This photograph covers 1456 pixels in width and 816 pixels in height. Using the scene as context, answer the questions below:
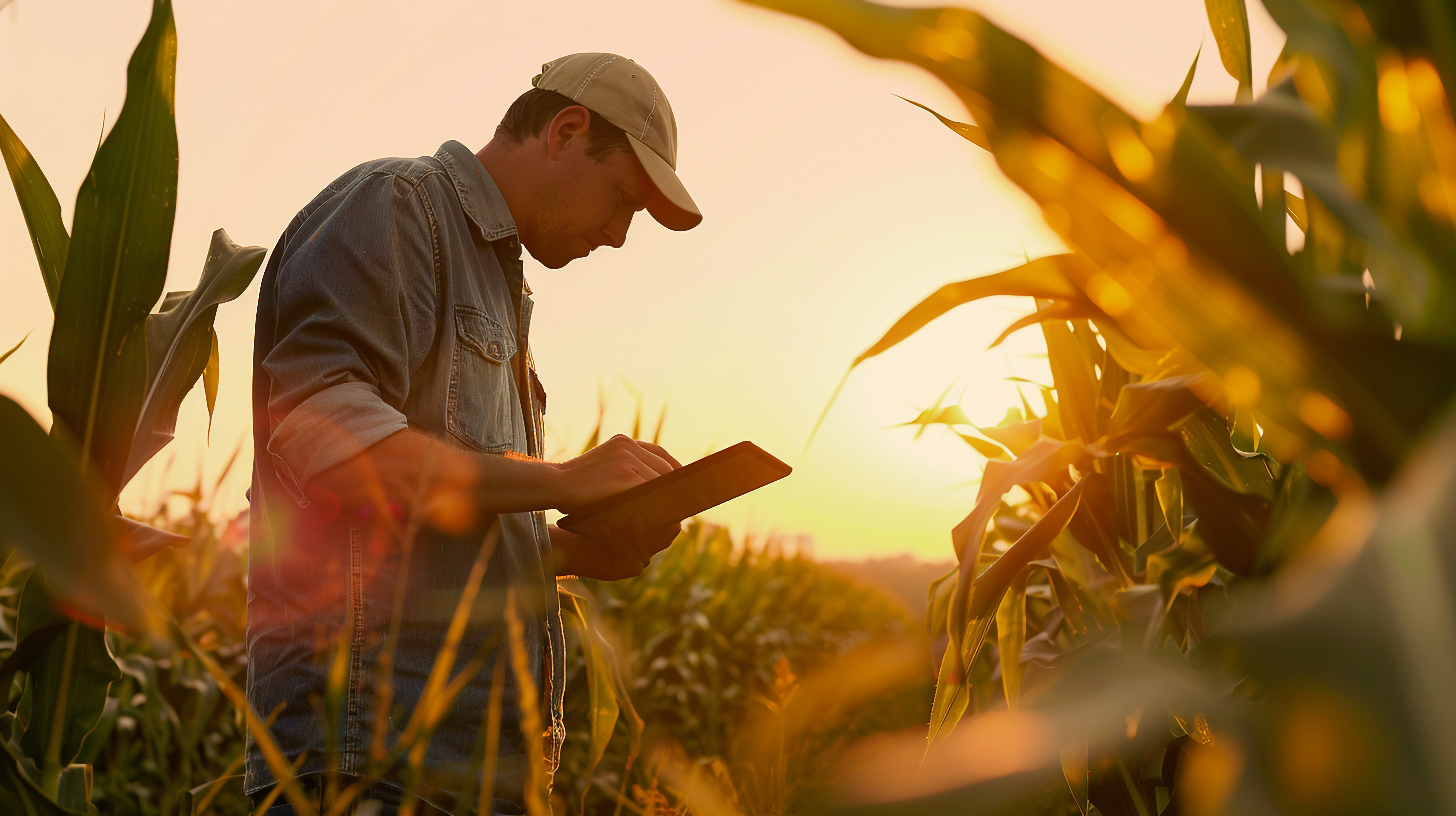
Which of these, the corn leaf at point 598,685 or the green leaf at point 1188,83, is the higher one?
the green leaf at point 1188,83

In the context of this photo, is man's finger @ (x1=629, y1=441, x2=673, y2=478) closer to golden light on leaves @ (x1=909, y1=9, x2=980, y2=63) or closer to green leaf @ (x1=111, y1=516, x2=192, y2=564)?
green leaf @ (x1=111, y1=516, x2=192, y2=564)

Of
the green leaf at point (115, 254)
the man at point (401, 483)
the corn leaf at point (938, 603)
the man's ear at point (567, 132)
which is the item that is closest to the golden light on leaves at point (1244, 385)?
the green leaf at point (115, 254)

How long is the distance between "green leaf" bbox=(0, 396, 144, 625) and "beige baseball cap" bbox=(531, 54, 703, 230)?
4.59 ft

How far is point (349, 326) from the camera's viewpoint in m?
1.16

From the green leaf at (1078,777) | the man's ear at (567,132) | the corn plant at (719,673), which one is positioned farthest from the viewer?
the corn plant at (719,673)

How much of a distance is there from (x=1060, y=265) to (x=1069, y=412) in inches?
19.1

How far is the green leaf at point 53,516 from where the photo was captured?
0.34 metres

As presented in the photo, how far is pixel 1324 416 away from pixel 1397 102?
0.46 feet

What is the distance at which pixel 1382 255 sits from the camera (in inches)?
13.6

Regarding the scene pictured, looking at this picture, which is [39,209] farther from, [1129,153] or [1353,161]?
[1353,161]

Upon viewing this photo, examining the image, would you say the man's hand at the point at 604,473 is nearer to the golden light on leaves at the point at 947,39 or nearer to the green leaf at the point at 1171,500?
the green leaf at the point at 1171,500

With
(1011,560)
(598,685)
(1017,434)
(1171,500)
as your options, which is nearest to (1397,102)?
(1011,560)

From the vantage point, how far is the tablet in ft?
3.64

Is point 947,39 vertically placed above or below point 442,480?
above
